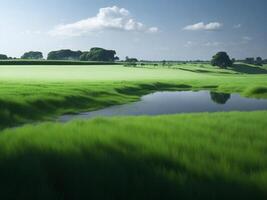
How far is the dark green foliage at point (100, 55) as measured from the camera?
559ft

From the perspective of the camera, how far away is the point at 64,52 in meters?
197

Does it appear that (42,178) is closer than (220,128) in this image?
Yes

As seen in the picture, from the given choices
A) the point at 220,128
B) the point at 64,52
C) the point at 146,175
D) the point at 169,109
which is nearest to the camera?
the point at 146,175

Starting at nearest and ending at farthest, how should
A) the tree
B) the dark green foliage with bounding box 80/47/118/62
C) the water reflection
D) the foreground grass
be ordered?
the foreground grass, the water reflection, the tree, the dark green foliage with bounding box 80/47/118/62

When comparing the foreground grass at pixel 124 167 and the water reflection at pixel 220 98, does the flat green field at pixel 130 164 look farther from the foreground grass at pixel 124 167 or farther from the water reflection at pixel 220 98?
the water reflection at pixel 220 98

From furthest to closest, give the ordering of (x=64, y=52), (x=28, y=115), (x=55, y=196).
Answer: (x=64, y=52) → (x=28, y=115) → (x=55, y=196)

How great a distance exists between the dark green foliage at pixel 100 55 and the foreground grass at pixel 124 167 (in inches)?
6330

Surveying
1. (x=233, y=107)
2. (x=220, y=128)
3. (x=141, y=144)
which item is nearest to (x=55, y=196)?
(x=141, y=144)

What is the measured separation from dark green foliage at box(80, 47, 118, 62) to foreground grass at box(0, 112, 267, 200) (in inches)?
6330

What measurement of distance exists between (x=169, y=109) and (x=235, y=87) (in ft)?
92.9

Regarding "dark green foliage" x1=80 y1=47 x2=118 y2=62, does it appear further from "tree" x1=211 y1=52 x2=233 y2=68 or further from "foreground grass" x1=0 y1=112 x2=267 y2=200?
"foreground grass" x1=0 y1=112 x2=267 y2=200

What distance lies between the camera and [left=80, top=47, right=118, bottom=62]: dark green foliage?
170 metres

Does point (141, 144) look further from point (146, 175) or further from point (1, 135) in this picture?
point (1, 135)

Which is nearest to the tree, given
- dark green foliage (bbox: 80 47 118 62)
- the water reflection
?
dark green foliage (bbox: 80 47 118 62)
